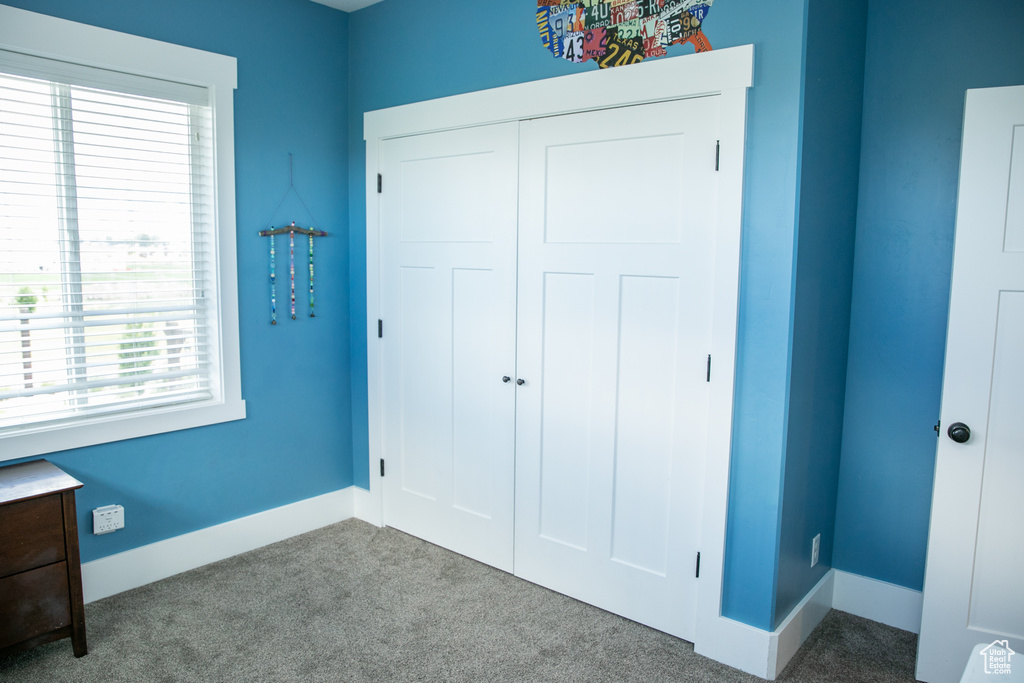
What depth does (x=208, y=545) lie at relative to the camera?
2.99 m

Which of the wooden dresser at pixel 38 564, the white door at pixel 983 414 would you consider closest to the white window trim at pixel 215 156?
the wooden dresser at pixel 38 564

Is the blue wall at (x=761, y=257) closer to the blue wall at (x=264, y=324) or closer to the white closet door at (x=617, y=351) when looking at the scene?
the white closet door at (x=617, y=351)

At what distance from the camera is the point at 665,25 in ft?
7.52

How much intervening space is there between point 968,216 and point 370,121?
2.44m

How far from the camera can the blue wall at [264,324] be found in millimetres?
2707

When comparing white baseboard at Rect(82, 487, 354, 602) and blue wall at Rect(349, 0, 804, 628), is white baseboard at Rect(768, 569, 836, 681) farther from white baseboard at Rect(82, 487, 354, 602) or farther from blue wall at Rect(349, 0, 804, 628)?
white baseboard at Rect(82, 487, 354, 602)

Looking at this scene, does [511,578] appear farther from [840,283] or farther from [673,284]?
[840,283]

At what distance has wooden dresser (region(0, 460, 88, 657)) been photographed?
2.14m

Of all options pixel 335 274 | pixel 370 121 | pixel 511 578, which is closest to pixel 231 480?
pixel 335 274

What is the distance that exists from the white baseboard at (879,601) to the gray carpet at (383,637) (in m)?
0.05

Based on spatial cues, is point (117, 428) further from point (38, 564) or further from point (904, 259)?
point (904, 259)

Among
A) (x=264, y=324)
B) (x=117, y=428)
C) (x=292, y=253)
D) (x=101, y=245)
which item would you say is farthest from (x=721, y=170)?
(x=117, y=428)

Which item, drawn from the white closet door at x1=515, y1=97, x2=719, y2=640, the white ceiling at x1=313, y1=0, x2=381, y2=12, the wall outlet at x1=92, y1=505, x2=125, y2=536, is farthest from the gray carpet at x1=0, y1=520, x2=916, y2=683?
the white ceiling at x1=313, y1=0, x2=381, y2=12

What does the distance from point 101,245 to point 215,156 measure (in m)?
0.58
